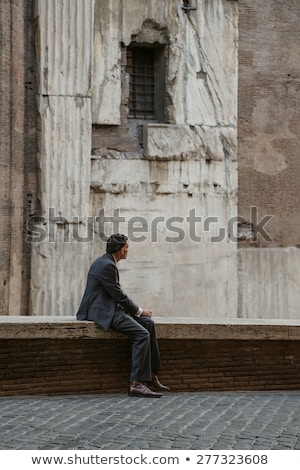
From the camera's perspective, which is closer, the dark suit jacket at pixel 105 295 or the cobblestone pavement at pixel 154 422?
the cobblestone pavement at pixel 154 422

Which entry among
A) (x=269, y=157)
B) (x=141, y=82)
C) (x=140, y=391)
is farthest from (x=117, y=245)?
(x=269, y=157)

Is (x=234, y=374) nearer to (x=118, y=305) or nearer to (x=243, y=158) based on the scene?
(x=118, y=305)

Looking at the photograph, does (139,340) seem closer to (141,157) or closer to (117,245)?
(117,245)

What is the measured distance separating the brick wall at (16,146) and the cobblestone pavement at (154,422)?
6022mm

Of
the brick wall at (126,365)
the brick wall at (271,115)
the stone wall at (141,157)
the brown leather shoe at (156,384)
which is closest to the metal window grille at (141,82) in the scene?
the stone wall at (141,157)

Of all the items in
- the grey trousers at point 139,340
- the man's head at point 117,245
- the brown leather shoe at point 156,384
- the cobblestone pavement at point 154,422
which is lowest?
the cobblestone pavement at point 154,422

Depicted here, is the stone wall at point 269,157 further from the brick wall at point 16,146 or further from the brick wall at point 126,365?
the brick wall at point 126,365

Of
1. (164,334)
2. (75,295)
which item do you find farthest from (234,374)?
(75,295)

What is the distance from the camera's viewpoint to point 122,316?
6.10 meters

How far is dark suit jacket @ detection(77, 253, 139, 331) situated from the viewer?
20.0 feet

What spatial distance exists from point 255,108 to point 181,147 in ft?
5.46

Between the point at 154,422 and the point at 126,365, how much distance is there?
3.85 ft

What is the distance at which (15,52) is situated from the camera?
12.1 m

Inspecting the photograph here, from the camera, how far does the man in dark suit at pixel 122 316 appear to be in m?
6.07
